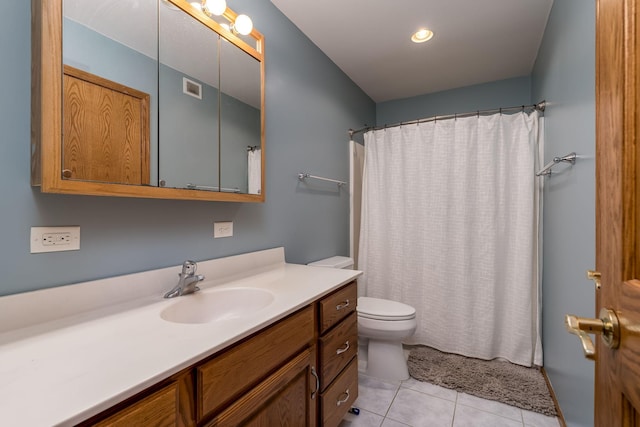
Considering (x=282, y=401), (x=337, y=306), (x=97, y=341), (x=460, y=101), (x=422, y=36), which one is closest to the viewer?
(x=97, y=341)

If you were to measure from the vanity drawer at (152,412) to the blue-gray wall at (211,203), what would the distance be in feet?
1.91

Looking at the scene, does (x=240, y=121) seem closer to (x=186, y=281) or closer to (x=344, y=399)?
(x=186, y=281)

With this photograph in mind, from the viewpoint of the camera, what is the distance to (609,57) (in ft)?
1.64

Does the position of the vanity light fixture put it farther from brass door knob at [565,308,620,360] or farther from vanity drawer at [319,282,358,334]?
brass door knob at [565,308,620,360]

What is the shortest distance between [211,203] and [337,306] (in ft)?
2.58

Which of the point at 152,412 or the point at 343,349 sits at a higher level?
the point at 152,412

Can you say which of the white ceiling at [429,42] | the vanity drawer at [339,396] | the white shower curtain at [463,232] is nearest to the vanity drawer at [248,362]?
the vanity drawer at [339,396]

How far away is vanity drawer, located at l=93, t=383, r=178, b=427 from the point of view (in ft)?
1.78

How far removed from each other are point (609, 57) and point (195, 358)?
1.02 meters

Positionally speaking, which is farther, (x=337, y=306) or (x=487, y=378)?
(x=487, y=378)

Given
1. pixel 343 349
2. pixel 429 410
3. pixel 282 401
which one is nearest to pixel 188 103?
pixel 282 401

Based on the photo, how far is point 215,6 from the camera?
1285mm

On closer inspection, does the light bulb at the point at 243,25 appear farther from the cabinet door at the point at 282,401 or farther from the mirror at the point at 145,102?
the cabinet door at the point at 282,401

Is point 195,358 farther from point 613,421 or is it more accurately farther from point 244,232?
point 244,232
